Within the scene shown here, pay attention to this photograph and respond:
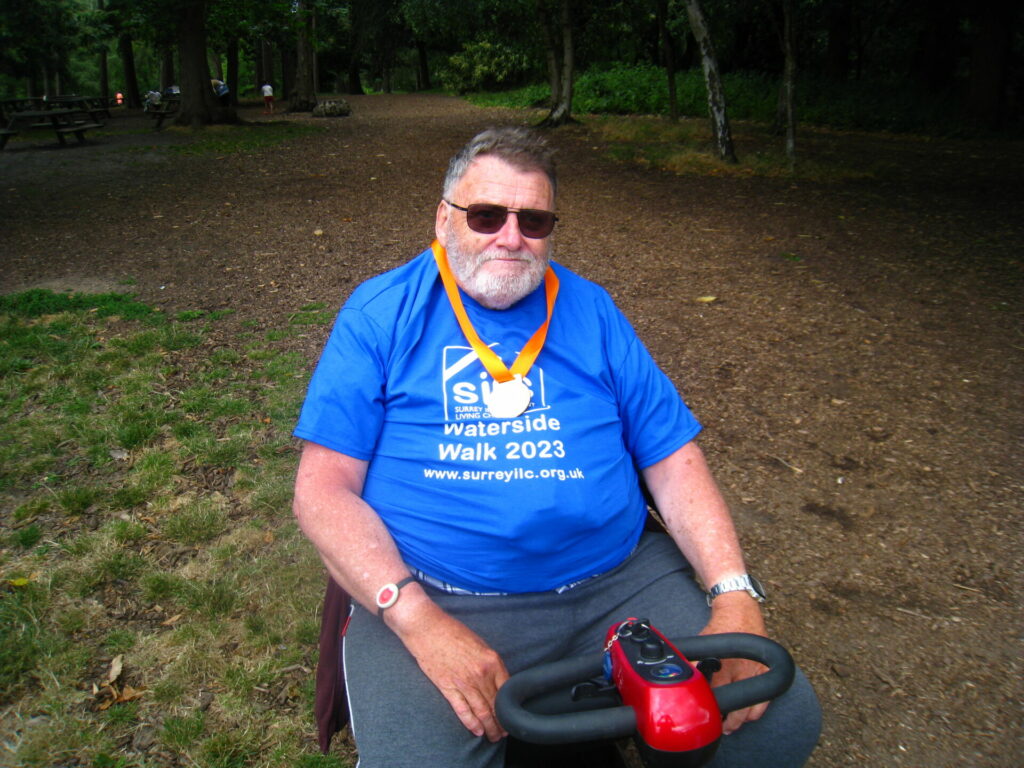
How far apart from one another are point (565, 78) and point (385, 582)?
17767 millimetres

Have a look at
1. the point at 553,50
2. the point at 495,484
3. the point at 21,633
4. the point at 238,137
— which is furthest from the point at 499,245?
the point at 553,50

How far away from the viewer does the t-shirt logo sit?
2070 millimetres

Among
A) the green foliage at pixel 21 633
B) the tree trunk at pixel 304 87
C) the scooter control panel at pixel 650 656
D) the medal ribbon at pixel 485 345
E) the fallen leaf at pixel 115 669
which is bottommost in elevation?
the fallen leaf at pixel 115 669

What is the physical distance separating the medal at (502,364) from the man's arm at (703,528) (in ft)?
1.50

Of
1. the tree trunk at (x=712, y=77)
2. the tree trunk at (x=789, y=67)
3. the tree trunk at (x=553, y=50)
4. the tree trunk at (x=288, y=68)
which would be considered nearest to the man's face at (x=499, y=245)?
the tree trunk at (x=712, y=77)

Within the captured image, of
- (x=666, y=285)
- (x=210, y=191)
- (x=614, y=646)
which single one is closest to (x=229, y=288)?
(x=666, y=285)

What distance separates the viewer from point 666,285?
272 inches

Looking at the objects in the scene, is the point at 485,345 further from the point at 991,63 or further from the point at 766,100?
the point at 766,100

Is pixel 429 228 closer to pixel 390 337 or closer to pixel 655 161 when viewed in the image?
pixel 655 161

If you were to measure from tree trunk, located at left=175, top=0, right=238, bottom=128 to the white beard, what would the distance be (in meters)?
18.4

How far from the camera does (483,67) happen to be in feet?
124

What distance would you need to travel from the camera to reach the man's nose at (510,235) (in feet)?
7.28

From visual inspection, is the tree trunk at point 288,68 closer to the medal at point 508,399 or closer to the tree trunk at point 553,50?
the tree trunk at point 553,50

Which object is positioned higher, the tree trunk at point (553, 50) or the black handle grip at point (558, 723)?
the tree trunk at point (553, 50)
